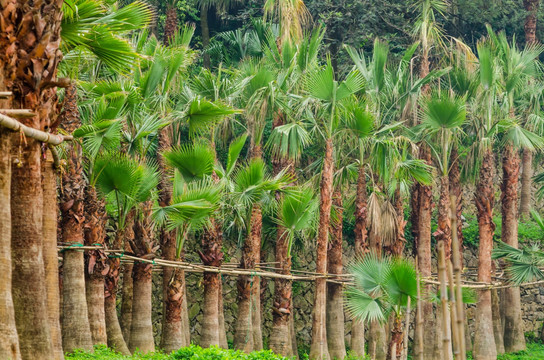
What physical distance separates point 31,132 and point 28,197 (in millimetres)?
753

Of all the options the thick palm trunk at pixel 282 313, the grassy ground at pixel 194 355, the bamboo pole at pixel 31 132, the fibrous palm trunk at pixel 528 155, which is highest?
the fibrous palm trunk at pixel 528 155

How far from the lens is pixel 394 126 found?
71.2ft

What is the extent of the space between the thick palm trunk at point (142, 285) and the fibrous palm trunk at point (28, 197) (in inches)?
289

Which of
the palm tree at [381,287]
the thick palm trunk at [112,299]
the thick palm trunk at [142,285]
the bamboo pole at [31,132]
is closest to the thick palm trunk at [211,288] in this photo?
the thick palm trunk at [142,285]

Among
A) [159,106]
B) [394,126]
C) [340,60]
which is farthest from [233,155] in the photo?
[340,60]

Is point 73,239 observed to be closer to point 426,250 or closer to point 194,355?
point 194,355

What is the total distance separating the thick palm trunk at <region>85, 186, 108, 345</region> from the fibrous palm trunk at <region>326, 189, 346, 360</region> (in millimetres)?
7826

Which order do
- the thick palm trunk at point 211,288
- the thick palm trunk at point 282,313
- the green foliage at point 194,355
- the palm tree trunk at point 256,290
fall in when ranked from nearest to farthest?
the green foliage at point 194,355 → the thick palm trunk at point 211,288 → the thick palm trunk at point 282,313 → the palm tree trunk at point 256,290

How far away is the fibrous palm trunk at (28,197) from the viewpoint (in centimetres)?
1016

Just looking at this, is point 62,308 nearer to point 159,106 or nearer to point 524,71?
point 159,106

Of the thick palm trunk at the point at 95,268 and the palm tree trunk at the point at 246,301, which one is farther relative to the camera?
the palm tree trunk at the point at 246,301

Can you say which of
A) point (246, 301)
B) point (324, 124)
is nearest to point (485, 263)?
point (324, 124)

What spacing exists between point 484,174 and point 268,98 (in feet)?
24.7

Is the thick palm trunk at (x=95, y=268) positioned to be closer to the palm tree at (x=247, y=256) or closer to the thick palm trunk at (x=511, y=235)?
the palm tree at (x=247, y=256)
